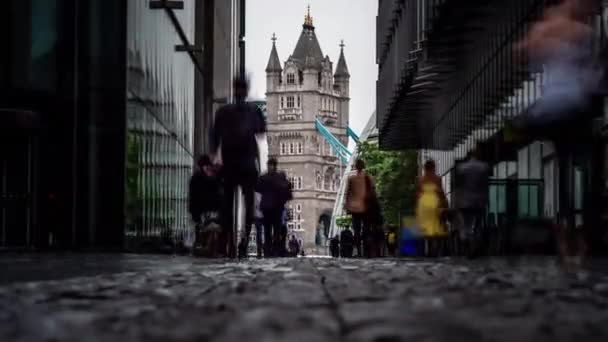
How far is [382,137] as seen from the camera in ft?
147

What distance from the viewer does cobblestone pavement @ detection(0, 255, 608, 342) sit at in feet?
11.4

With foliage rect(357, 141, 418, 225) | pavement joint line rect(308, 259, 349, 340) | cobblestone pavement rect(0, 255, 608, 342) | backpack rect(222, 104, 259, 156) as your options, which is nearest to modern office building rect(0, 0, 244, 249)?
backpack rect(222, 104, 259, 156)

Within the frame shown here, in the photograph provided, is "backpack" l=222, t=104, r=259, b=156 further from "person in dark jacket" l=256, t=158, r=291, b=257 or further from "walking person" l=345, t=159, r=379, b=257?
"walking person" l=345, t=159, r=379, b=257

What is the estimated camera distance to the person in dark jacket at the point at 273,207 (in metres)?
15.6

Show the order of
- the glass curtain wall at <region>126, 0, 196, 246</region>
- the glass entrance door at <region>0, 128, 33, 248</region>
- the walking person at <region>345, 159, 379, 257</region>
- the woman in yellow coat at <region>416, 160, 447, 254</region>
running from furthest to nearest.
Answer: the glass curtain wall at <region>126, 0, 196, 246</region>
the glass entrance door at <region>0, 128, 33, 248</region>
the walking person at <region>345, 159, 379, 257</region>
the woman in yellow coat at <region>416, 160, 447, 254</region>

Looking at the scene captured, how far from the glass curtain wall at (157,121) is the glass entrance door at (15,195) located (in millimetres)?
1454

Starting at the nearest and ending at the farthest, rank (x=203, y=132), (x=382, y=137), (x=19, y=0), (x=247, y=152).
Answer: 1. (x=247, y=152)
2. (x=19, y=0)
3. (x=203, y=132)
4. (x=382, y=137)

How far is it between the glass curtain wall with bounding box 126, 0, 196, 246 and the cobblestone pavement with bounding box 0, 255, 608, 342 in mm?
13608

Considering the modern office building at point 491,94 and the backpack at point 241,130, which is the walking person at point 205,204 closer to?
the backpack at point 241,130

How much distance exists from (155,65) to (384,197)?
38510 millimetres

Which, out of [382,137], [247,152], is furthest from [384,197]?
[247,152]

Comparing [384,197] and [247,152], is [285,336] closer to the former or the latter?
[247,152]

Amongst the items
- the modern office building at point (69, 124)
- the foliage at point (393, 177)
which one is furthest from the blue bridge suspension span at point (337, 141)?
the modern office building at point (69, 124)

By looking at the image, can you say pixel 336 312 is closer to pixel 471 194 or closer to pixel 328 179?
pixel 471 194
